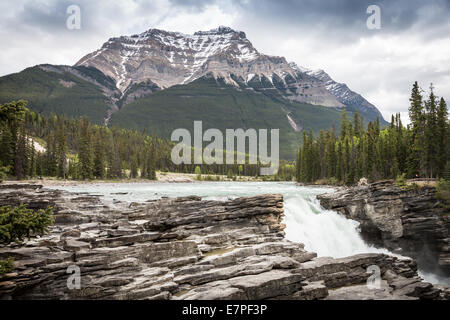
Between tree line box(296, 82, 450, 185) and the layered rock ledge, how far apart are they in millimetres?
9231

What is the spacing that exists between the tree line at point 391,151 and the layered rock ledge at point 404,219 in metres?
9.23

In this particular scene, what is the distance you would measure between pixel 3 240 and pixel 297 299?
13.1 m

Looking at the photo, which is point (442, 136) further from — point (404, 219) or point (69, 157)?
point (69, 157)

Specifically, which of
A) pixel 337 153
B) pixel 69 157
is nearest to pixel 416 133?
pixel 337 153

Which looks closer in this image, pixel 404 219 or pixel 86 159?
pixel 404 219

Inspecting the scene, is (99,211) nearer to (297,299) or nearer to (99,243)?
(99,243)

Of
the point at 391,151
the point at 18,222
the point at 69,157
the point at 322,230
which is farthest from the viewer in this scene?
the point at 69,157

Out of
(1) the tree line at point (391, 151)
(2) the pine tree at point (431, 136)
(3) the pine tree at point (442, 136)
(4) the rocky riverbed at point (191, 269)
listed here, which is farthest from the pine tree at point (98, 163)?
(3) the pine tree at point (442, 136)

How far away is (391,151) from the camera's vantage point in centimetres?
6206

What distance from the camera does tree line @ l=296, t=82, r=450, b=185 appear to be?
49.4 m

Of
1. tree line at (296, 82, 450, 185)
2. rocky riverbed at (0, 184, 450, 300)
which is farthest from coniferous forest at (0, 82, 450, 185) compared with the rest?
rocky riverbed at (0, 184, 450, 300)

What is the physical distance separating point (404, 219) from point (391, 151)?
110ft
